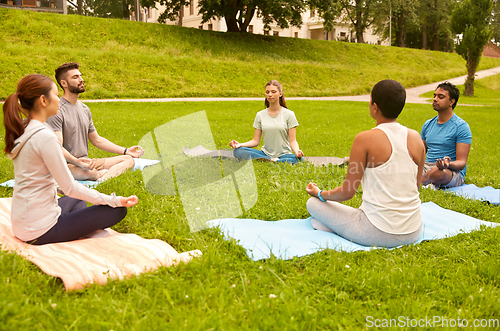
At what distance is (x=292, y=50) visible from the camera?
33469 millimetres

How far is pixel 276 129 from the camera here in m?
7.37

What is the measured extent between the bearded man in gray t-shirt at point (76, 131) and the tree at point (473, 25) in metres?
26.7

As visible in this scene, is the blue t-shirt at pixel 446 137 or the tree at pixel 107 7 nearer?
A: the blue t-shirt at pixel 446 137

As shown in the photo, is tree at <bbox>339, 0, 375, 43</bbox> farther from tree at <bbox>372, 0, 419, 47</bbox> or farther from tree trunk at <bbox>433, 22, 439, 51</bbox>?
tree trunk at <bbox>433, 22, 439, 51</bbox>

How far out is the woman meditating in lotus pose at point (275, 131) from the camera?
7.26m

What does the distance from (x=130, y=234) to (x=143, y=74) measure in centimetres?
1987

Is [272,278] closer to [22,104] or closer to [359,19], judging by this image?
[22,104]

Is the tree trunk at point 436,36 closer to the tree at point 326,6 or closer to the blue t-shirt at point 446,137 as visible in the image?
the tree at point 326,6

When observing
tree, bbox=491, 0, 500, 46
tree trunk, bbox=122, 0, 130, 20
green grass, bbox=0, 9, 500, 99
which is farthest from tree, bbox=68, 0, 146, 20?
tree, bbox=491, 0, 500, 46

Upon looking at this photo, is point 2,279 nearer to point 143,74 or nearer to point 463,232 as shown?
point 463,232

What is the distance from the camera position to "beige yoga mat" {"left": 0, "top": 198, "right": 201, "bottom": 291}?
3012mm

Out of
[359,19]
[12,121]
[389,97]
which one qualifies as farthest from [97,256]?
[359,19]

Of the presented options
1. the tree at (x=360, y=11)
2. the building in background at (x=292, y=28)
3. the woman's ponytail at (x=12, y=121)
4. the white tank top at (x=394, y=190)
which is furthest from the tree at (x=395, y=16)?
the woman's ponytail at (x=12, y=121)

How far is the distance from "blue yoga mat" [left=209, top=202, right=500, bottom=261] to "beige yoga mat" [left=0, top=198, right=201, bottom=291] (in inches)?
24.3
